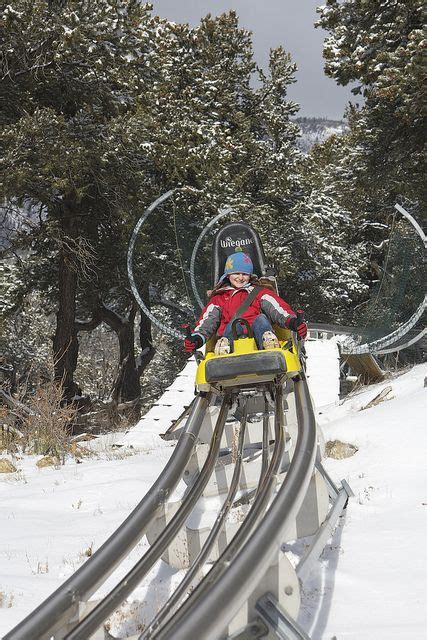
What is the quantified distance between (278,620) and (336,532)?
76.7 inches

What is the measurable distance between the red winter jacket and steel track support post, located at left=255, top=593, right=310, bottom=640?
3.73m

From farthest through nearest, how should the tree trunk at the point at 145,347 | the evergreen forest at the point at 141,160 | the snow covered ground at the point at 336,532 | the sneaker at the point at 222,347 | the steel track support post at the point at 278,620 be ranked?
the tree trunk at the point at 145,347 → the evergreen forest at the point at 141,160 → the sneaker at the point at 222,347 → the snow covered ground at the point at 336,532 → the steel track support post at the point at 278,620

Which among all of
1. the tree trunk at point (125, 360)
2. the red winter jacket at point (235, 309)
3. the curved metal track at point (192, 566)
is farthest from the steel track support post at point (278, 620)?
the tree trunk at point (125, 360)

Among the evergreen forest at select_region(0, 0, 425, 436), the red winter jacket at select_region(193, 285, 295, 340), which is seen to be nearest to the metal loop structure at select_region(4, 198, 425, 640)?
the red winter jacket at select_region(193, 285, 295, 340)

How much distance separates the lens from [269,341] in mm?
5645

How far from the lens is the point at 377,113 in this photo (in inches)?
569

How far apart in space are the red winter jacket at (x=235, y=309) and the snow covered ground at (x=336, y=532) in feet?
4.21

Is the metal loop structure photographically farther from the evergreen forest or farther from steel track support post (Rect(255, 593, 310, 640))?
the evergreen forest

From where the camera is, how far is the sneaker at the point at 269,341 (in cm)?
562

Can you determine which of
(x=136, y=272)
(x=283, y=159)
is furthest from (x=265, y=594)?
(x=283, y=159)

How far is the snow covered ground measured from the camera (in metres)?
3.07

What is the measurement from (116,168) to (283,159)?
11038 mm

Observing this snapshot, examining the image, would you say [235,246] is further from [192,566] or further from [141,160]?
[141,160]

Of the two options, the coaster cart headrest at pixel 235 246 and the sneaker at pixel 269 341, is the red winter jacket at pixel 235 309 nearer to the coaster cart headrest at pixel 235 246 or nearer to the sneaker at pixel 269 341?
the sneaker at pixel 269 341
